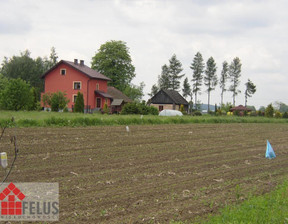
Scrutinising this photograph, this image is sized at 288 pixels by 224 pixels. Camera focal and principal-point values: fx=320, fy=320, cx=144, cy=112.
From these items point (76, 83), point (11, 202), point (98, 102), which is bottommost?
point (11, 202)

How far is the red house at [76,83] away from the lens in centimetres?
4653

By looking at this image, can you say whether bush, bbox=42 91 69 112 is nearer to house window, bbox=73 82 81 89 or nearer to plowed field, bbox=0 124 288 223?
house window, bbox=73 82 81 89

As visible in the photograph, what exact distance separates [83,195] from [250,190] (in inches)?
173

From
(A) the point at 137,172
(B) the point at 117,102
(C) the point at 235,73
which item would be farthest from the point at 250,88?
(A) the point at 137,172

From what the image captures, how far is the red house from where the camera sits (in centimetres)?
4653

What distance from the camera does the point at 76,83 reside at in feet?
154

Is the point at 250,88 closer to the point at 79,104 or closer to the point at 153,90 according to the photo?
the point at 153,90

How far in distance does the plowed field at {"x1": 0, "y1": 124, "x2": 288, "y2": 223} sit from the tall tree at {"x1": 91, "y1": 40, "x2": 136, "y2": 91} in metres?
47.4

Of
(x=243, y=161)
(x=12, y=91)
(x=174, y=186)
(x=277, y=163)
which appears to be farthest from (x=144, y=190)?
(x=12, y=91)

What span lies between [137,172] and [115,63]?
183 ft

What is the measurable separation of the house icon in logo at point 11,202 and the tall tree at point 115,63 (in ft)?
184

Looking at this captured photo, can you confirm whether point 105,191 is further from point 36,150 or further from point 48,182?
point 36,150

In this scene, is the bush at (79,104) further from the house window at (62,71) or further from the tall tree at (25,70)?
the tall tree at (25,70)

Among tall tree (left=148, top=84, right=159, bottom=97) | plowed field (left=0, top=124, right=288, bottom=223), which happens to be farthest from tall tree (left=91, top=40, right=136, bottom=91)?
plowed field (left=0, top=124, right=288, bottom=223)
